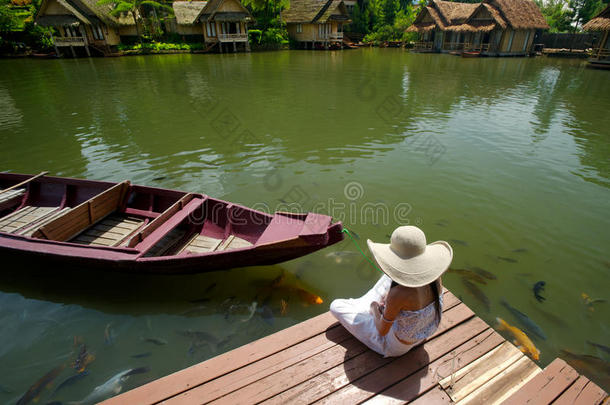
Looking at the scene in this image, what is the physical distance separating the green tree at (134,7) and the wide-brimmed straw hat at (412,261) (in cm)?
4069

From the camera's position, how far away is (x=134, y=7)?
110ft

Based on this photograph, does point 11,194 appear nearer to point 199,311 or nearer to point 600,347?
point 199,311

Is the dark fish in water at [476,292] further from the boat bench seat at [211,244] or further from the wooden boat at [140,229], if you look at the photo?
the boat bench seat at [211,244]

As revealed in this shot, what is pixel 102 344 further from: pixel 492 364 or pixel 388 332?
pixel 492 364

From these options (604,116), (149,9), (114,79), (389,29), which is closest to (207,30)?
(149,9)

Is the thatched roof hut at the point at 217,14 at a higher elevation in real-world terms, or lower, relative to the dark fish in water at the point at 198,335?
higher

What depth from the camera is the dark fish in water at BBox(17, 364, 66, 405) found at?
3.55m

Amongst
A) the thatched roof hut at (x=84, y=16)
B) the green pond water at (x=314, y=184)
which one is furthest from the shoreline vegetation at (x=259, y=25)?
the green pond water at (x=314, y=184)

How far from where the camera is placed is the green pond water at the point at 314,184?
4352 mm

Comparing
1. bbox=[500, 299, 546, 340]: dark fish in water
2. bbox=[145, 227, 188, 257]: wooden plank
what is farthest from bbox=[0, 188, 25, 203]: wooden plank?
bbox=[500, 299, 546, 340]: dark fish in water

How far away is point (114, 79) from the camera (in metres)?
20.3

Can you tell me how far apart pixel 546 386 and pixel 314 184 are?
610 cm

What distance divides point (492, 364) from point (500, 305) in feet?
6.29

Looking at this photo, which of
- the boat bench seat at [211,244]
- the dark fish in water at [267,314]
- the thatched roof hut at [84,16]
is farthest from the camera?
the thatched roof hut at [84,16]
